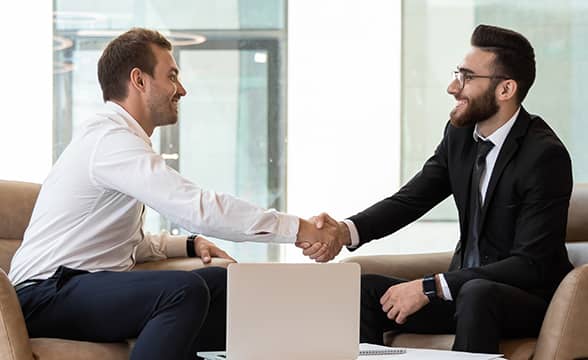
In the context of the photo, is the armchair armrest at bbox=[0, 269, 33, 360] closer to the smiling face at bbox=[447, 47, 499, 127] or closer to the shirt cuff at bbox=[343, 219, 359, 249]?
the shirt cuff at bbox=[343, 219, 359, 249]

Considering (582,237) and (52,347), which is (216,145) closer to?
(582,237)

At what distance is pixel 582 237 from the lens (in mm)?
3672

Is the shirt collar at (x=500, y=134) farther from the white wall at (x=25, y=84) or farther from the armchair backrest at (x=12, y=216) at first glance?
the white wall at (x=25, y=84)

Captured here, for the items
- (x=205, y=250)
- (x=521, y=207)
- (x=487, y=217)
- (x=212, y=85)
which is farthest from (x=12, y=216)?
(x=212, y=85)

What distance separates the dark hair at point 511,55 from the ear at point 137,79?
1.14 meters

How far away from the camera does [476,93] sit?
3.52 meters

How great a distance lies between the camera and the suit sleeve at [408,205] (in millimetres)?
3717

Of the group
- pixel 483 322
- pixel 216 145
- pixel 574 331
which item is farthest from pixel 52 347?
pixel 216 145

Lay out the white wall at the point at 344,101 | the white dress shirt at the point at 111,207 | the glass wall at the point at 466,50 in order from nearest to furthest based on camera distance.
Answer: the white dress shirt at the point at 111,207 → the glass wall at the point at 466,50 → the white wall at the point at 344,101

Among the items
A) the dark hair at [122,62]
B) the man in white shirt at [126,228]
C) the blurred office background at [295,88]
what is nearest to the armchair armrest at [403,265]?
the man in white shirt at [126,228]

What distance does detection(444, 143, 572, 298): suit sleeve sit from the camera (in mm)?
3158

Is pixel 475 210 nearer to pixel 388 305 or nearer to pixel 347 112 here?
pixel 388 305

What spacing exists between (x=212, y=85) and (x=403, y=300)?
3210 millimetres

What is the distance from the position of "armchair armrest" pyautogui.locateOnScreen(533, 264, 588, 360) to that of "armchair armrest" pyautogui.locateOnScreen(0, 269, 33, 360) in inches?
55.4
